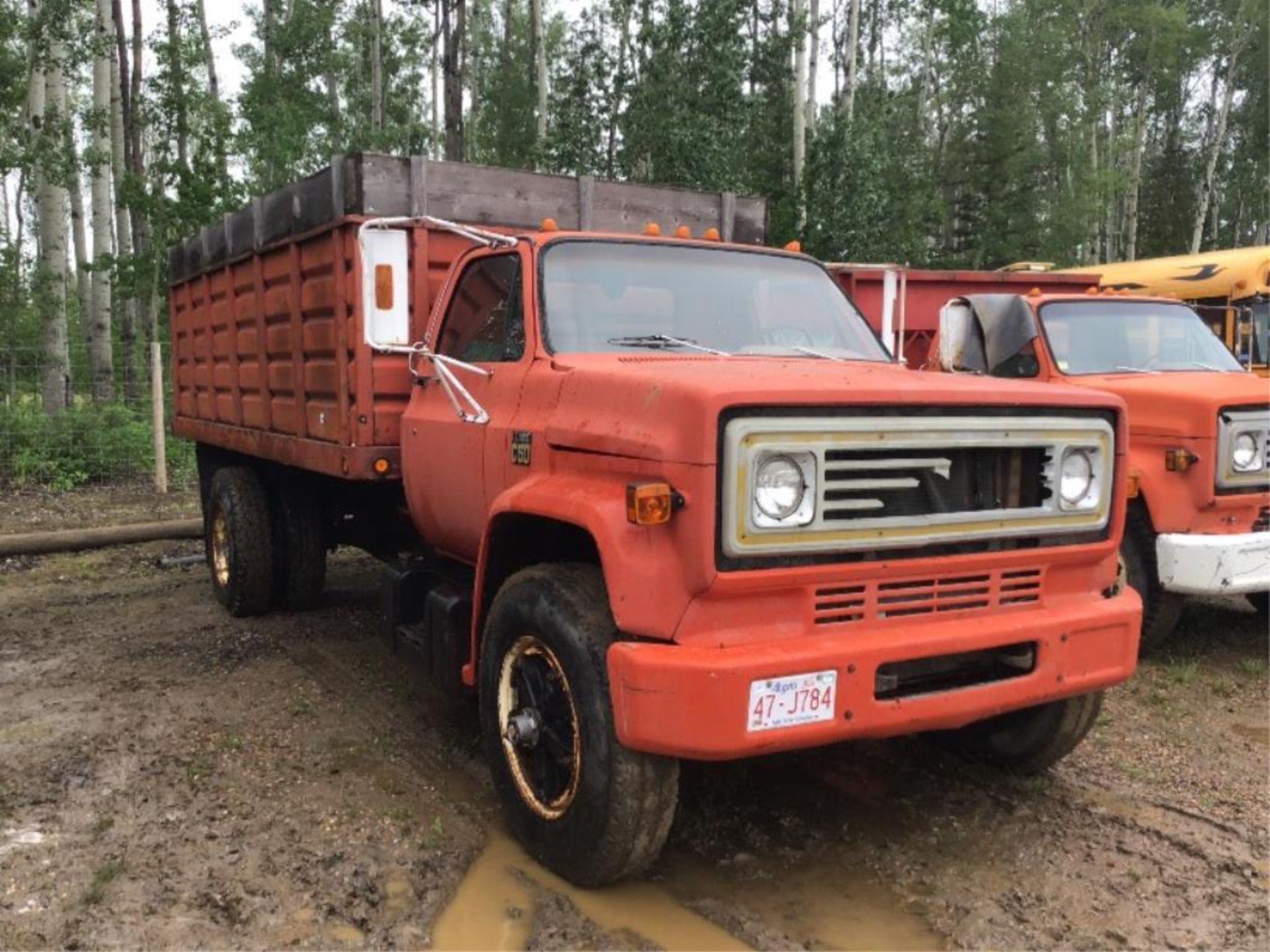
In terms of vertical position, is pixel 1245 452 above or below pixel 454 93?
below

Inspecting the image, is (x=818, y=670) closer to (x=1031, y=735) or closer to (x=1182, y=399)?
(x=1031, y=735)

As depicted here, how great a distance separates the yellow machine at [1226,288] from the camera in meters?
9.36

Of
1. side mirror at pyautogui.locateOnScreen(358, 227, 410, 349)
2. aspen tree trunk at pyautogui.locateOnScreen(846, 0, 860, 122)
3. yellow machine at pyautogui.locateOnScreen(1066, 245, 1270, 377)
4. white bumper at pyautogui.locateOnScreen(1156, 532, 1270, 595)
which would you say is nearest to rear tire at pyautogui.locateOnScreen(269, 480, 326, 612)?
side mirror at pyautogui.locateOnScreen(358, 227, 410, 349)

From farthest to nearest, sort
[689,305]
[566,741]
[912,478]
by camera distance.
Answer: [689,305] → [566,741] → [912,478]

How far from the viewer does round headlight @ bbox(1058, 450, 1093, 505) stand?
3.52m

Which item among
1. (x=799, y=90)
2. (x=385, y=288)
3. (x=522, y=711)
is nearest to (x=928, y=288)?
(x=385, y=288)

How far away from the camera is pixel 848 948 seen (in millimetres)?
3107

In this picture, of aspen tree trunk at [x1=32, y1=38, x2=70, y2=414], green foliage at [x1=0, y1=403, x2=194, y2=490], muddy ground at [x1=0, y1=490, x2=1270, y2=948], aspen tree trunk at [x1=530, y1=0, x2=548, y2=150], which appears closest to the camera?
muddy ground at [x1=0, y1=490, x2=1270, y2=948]

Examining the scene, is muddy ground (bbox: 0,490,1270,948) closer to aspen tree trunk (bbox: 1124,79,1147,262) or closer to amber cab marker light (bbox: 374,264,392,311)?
amber cab marker light (bbox: 374,264,392,311)

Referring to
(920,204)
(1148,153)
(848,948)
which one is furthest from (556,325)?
(1148,153)

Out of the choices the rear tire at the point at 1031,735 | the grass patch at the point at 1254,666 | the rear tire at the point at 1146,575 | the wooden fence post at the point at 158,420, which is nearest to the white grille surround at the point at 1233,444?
the rear tire at the point at 1146,575

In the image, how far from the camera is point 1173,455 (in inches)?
227

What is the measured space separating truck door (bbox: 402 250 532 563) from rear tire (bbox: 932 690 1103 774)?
2270mm

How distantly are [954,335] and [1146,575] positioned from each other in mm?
1723
